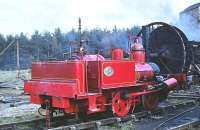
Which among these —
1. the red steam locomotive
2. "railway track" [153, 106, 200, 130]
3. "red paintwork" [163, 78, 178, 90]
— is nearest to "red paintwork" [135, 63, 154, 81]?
the red steam locomotive

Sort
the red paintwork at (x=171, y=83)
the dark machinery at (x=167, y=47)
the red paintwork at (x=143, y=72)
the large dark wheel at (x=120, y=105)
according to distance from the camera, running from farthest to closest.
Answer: the dark machinery at (x=167, y=47)
the red paintwork at (x=171, y=83)
the red paintwork at (x=143, y=72)
the large dark wheel at (x=120, y=105)

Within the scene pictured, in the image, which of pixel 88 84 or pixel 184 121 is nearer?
pixel 88 84

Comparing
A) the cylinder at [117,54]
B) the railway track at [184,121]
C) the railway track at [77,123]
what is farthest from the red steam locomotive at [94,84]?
the railway track at [184,121]

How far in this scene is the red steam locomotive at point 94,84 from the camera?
32.2 feet

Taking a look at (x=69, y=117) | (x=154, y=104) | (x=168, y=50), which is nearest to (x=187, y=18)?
(x=168, y=50)

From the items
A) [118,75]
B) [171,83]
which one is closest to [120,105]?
[118,75]

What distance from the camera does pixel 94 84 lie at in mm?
10414

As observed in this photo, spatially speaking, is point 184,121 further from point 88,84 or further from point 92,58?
point 92,58

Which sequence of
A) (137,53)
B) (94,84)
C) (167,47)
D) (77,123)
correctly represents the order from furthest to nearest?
(167,47)
(137,53)
(77,123)
(94,84)

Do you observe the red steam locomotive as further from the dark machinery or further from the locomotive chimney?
the dark machinery

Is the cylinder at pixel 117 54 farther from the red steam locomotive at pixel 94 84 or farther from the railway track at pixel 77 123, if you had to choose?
the railway track at pixel 77 123

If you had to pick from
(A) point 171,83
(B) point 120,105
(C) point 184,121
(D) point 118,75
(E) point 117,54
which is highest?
(E) point 117,54

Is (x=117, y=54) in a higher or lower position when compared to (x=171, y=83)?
higher

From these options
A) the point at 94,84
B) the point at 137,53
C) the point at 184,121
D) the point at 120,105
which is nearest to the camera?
the point at 94,84
